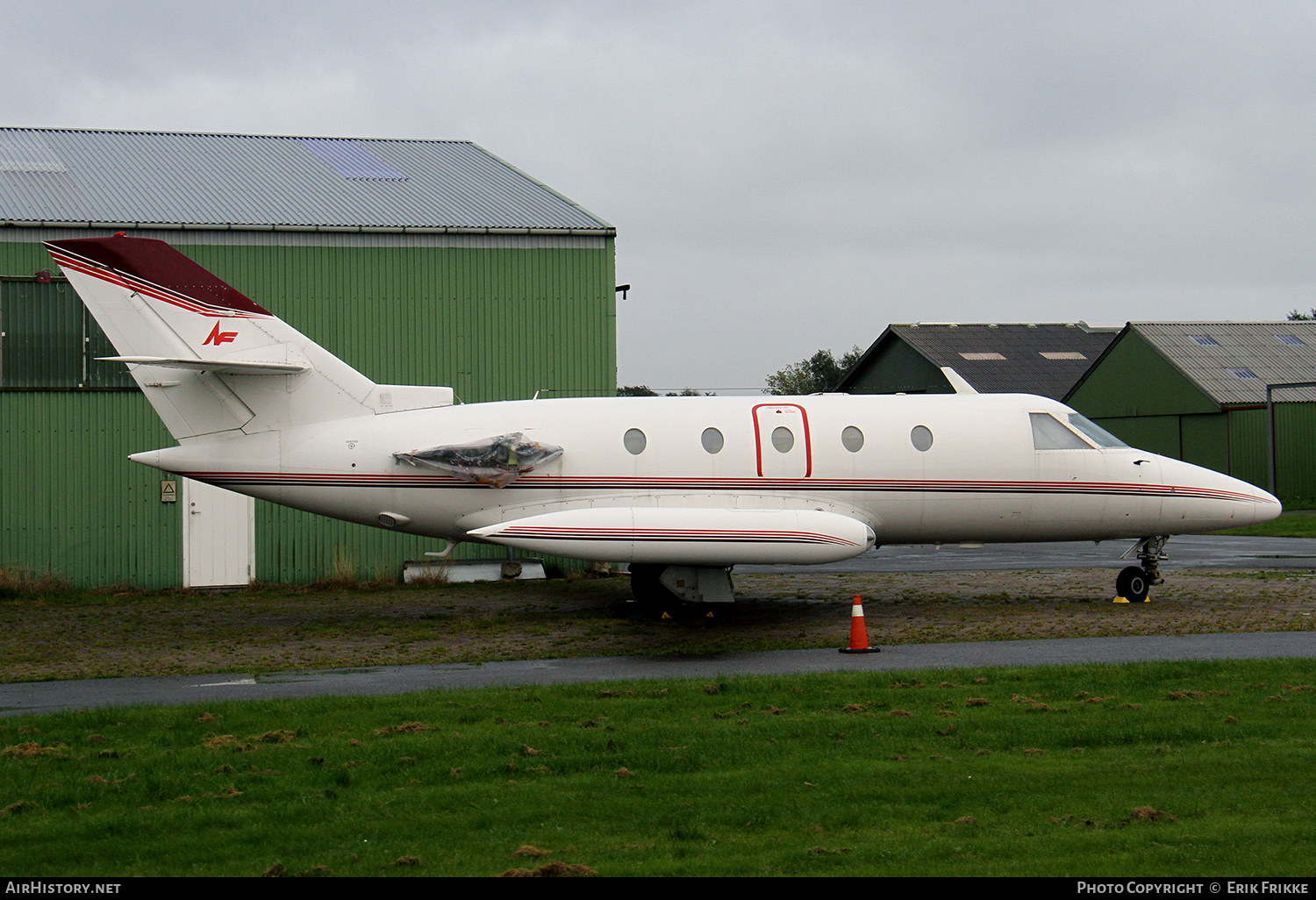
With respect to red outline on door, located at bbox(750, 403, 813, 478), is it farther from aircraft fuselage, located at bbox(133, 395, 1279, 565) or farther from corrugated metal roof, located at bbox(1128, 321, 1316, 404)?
corrugated metal roof, located at bbox(1128, 321, 1316, 404)

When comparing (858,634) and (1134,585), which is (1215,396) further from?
(858,634)

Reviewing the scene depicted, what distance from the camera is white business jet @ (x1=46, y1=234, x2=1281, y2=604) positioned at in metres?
15.9

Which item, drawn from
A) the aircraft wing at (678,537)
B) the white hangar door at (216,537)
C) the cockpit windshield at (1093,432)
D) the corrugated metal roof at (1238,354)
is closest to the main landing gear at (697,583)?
the aircraft wing at (678,537)

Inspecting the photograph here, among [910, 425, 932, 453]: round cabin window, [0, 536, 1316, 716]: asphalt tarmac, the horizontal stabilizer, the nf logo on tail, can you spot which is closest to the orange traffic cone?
[0, 536, 1316, 716]: asphalt tarmac

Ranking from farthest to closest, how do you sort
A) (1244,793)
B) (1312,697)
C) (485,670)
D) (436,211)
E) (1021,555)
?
(1021,555) < (436,211) < (485,670) < (1312,697) < (1244,793)

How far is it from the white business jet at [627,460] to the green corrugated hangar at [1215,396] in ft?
94.4

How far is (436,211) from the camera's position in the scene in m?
25.7

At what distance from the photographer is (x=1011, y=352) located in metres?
58.2

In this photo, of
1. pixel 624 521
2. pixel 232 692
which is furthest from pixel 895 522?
pixel 232 692

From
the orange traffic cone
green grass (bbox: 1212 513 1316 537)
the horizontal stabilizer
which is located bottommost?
the orange traffic cone

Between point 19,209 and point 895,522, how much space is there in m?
18.5

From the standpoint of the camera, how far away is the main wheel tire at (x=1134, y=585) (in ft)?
59.6

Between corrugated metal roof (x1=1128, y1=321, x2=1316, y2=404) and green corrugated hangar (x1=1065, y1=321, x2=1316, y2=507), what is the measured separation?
39 millimetres
